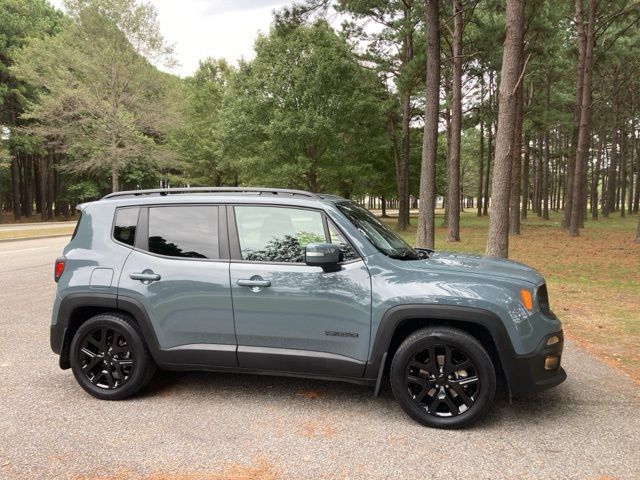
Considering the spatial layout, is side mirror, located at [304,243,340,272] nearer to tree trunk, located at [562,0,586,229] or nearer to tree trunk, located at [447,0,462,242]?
tree trunk, located at [447,0,462,242]

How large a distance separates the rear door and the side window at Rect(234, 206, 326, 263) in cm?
19

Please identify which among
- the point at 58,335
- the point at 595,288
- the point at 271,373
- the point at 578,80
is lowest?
the point at 595,288

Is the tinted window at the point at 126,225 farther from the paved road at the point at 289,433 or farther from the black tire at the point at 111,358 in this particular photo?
the paved road at the point at 289,433

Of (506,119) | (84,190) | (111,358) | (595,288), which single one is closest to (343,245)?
(111,358)

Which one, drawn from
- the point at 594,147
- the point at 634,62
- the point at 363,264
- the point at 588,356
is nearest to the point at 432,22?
the point at 588,356

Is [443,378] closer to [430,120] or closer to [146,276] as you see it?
[146,276]

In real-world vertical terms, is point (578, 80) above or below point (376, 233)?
above

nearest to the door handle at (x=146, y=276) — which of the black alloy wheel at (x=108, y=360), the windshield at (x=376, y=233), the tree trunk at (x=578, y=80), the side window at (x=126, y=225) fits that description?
the side window at (x=126, y=225)

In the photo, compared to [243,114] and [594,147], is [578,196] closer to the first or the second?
[243,114]

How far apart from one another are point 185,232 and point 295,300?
119cm

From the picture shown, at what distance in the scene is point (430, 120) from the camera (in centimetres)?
1278

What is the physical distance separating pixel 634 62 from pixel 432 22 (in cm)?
2570

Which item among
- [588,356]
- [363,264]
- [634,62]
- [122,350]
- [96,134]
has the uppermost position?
[634,62]

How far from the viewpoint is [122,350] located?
4.00 meters
